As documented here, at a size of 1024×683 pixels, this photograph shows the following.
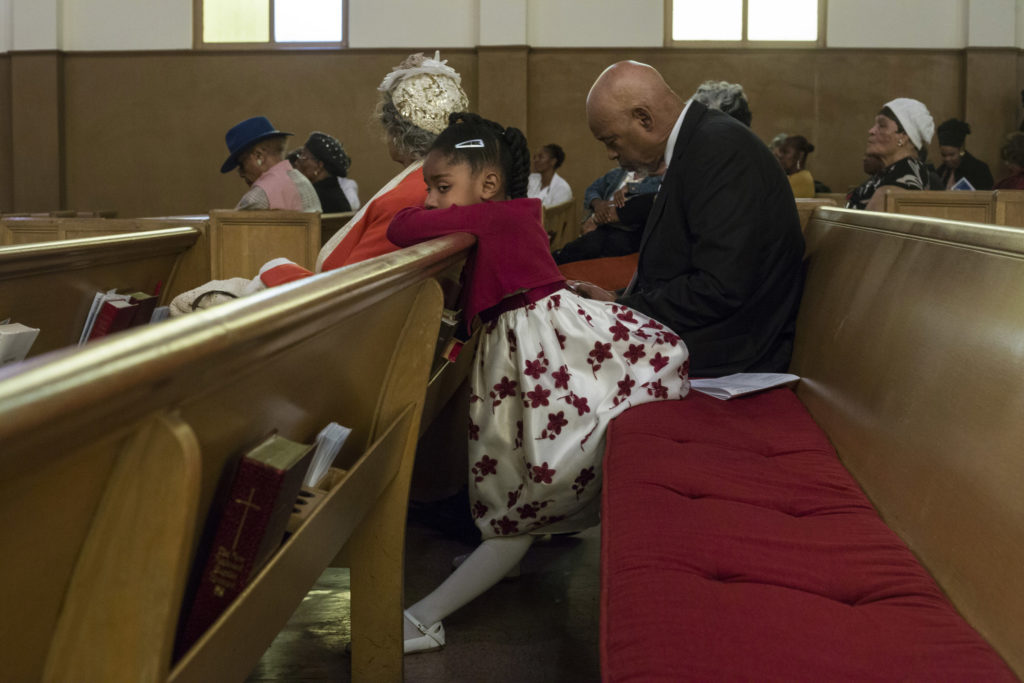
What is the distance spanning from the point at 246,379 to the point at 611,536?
0.75 metres

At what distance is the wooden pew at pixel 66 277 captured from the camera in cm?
206

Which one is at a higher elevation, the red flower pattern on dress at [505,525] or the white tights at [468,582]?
the red flower pattern on dress at [505,525]

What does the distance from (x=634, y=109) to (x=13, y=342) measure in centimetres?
177

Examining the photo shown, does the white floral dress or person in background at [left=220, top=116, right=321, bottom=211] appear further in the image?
person in background at [left=220, top=116, right=321, bottom=211]

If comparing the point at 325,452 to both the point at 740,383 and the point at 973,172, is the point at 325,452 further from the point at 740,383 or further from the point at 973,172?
the point at 973,172

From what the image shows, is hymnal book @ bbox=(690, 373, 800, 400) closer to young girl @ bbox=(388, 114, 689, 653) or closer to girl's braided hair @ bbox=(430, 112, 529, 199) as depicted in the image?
young girl @ bbox=(388, 114, 689, 653)

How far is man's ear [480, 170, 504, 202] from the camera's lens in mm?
2437

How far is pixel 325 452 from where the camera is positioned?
154cm

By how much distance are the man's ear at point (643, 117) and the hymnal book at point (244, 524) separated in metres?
1.90

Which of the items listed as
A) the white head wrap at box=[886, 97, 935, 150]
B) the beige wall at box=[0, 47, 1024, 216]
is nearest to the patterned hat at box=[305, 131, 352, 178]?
the beige wall at box=[0, 47, 1024, 216]

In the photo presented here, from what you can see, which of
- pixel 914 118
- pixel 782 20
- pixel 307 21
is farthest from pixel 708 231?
pixel 307 21

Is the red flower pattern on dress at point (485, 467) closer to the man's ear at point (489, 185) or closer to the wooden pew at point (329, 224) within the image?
the man's ear at point (489, 185)

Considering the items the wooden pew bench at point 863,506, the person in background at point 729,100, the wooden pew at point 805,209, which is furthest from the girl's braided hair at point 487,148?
the person in background at point 729,100

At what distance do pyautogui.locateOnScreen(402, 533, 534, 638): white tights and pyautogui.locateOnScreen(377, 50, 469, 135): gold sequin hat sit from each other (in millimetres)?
1408
